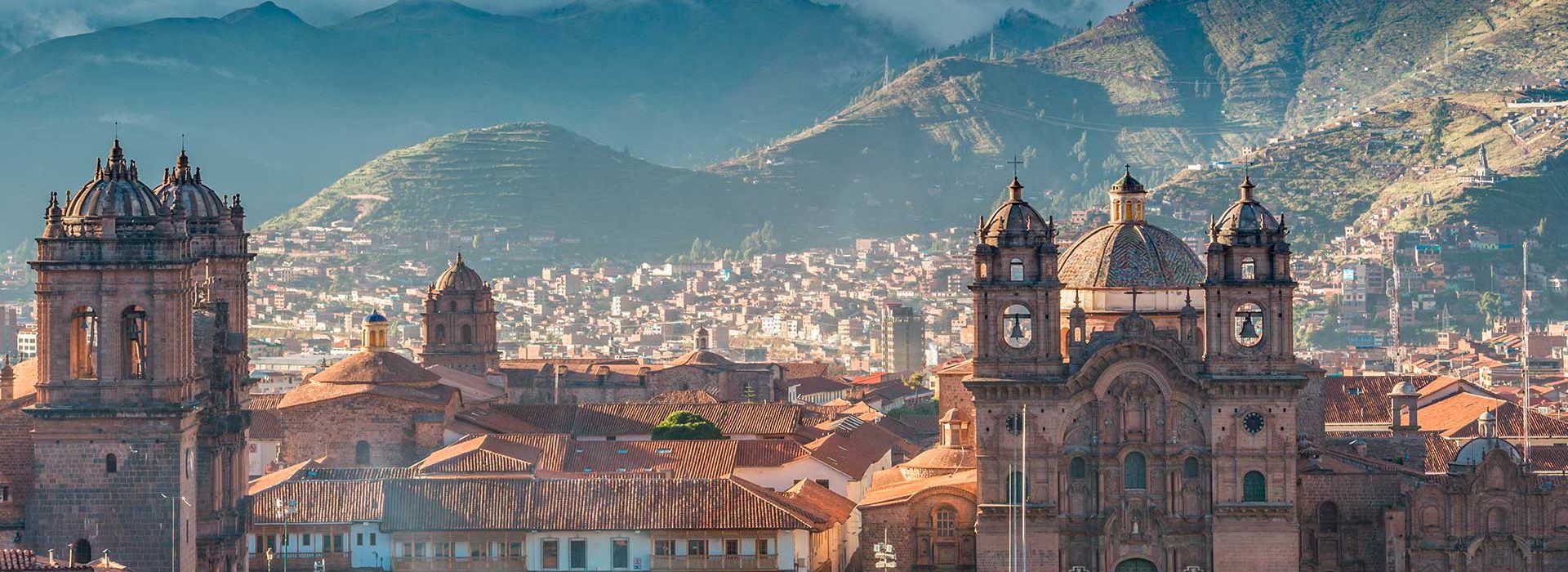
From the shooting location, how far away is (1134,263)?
9125cm

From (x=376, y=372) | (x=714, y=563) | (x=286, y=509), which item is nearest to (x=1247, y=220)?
(x=714, y=563)

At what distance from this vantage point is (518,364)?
17462 centimetres

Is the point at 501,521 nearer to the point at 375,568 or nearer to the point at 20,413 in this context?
the point at 375,568

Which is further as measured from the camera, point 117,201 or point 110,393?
point 117,201

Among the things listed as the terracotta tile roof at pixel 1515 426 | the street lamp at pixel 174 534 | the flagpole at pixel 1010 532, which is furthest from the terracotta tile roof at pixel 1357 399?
the street lamp at pixel 174 534

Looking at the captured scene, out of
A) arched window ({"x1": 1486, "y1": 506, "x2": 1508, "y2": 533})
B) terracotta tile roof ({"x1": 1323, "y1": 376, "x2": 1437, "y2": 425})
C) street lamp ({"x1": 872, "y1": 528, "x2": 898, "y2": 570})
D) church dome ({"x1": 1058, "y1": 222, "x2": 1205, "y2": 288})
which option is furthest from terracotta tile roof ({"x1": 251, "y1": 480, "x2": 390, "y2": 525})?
terracotta tile roof ({"x1": 1323, "y1": 376, "x2": 1437, "y2": 425})

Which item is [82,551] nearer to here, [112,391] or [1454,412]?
[112,391]

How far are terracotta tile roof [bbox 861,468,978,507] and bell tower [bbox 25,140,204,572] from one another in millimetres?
23645

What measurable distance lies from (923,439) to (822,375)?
55.7m

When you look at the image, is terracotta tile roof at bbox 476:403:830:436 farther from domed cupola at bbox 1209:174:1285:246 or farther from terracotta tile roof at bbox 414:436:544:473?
domed cupola at bbox 1209:174:1285:246

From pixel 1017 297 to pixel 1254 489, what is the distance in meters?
7.53

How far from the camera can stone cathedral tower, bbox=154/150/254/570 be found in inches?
3041

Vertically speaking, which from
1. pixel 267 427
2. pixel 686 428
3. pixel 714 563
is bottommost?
pixel 714 563

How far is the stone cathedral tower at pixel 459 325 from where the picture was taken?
526 ft
